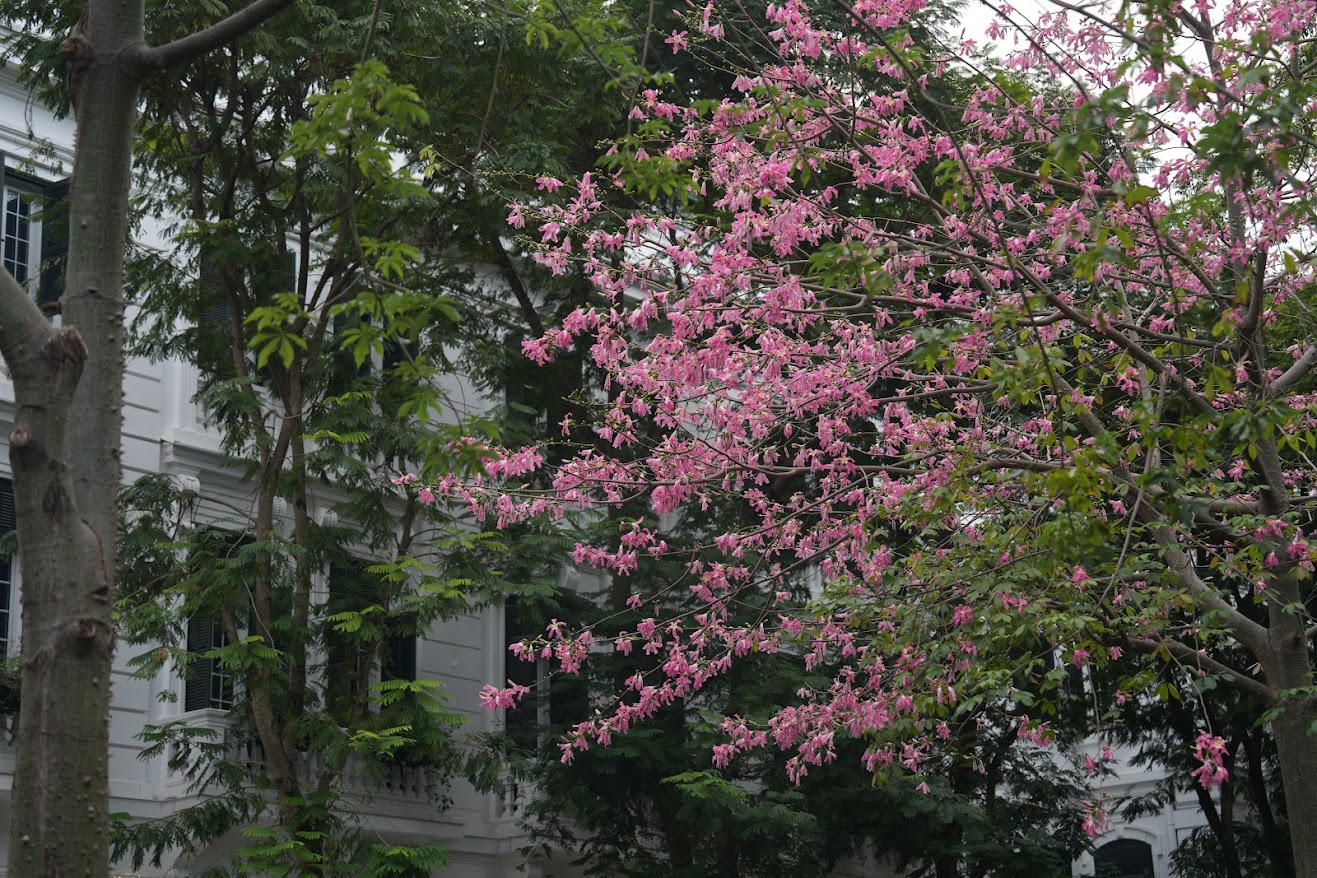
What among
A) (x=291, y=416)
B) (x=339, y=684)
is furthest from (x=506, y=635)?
(x=291, y=416)

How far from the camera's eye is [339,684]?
50.9ft

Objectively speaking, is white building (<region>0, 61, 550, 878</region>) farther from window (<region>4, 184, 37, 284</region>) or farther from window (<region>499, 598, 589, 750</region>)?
window (<region>499, 598, 589, 750</region>)

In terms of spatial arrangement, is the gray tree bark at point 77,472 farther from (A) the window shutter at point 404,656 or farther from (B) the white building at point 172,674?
(A) the window shutter at point 404,656

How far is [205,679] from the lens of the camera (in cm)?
1675

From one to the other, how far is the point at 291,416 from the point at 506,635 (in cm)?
678

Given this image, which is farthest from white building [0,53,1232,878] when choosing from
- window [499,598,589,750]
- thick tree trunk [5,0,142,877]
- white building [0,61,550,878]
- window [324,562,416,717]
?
thick tree trunk [5,0,142,877]

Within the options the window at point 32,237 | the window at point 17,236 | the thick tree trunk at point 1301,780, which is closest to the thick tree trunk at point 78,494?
the thick tree trunk at point 1301,780

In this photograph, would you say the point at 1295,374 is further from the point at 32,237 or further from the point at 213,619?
the point at 32,237

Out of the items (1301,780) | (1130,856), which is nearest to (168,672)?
(1301,780)

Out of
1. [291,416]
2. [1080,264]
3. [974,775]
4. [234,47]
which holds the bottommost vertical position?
[974,775]

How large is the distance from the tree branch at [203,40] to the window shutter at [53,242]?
949 cm

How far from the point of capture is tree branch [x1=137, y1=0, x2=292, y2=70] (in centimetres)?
550

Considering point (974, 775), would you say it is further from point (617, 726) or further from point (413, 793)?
point (617, 726)

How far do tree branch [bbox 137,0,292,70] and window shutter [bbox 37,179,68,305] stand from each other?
9.49m
